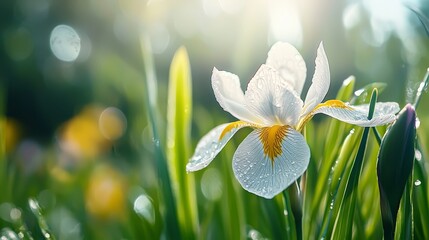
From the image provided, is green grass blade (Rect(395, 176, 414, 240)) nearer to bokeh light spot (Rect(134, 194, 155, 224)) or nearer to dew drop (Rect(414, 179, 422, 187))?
dew drop (Rect(414, 179, 422, 187))

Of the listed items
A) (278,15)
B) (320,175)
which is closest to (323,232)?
(320,175)

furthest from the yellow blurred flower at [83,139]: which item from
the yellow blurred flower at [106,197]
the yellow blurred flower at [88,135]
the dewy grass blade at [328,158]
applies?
the dewy grass blade at [328,158]

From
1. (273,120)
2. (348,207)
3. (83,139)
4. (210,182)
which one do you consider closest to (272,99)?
(273,120)

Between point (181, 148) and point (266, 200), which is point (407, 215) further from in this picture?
point (181, 148)

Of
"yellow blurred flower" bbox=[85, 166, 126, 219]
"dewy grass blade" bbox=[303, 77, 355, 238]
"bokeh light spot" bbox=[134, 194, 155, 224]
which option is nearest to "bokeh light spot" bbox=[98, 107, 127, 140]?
"yellow blurred flower" bbox=[85, 166, 126, 219]

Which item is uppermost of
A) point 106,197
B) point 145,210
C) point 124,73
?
point 124,73

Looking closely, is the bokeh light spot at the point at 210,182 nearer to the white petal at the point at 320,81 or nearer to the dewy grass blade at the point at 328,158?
the dewy grass blade at the point at 328,158
